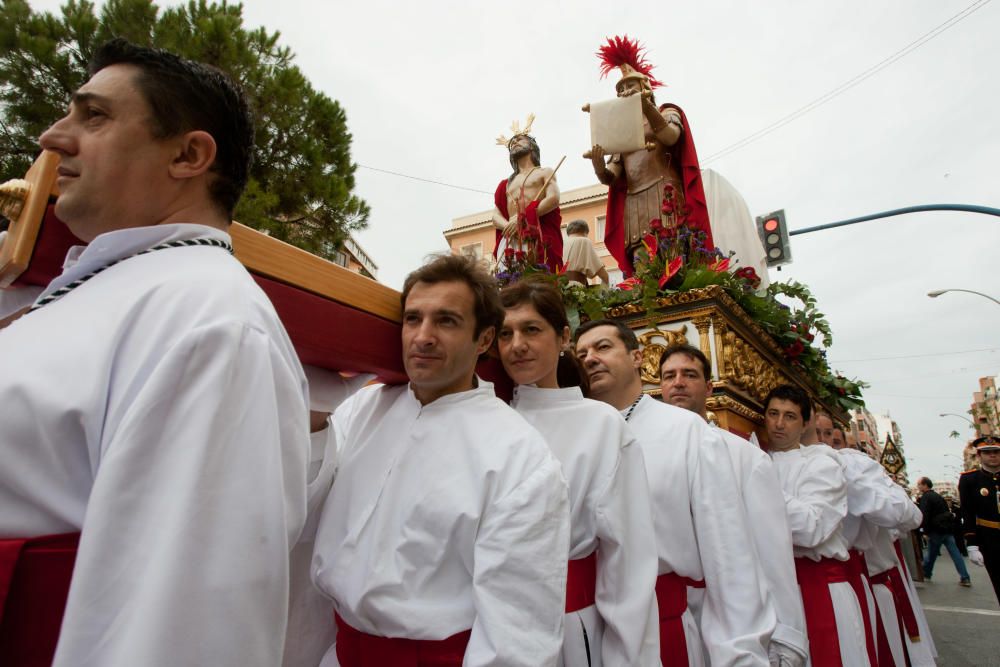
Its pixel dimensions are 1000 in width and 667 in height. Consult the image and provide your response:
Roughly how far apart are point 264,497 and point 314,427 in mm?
957

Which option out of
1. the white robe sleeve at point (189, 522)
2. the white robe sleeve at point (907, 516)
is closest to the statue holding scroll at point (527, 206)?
the white robe sleeve at point (907, 516)

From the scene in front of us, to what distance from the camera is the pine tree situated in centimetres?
734

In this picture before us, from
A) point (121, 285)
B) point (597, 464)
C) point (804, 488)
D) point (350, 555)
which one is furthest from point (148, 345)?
point (804, 488)

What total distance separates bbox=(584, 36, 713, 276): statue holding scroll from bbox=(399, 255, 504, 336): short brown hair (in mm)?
3266

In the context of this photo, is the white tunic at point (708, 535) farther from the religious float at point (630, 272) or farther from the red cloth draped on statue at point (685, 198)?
the red cloth draped on statue at point (685, 198)

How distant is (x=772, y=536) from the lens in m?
3.06

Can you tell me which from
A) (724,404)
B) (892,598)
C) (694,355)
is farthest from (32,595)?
(892,598)

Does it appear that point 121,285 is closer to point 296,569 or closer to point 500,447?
point 500,447

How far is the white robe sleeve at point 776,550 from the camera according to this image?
9.60 feet

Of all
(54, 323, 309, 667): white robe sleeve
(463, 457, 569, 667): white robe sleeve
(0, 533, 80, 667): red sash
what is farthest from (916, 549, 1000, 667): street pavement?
(0, 533, 80, 667): red sash

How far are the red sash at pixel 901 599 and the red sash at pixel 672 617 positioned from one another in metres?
3.89

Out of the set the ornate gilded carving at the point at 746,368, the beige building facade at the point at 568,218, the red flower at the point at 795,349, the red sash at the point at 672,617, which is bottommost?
the red sash at the point at 672,617

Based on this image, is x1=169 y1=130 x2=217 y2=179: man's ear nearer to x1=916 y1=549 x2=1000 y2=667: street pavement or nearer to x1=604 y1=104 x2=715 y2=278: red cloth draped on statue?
x1=604 y1=104 x2=715 y2=278: red cloth draped on statue

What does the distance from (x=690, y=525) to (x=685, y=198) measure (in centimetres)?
337
